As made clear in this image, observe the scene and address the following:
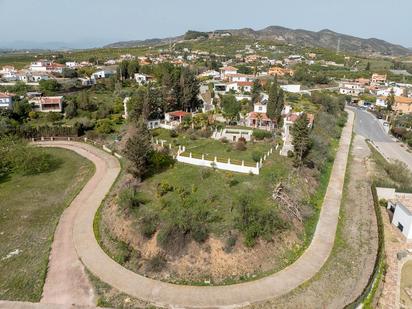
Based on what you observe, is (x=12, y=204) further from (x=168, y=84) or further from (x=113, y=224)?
(x=168, y=84)

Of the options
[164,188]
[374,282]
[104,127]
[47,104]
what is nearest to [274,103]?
[164,188]

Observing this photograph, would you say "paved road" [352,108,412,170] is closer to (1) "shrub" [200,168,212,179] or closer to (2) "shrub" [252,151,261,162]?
(2) "shrub" [252,151,261,162]

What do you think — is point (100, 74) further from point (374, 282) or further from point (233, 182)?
point (374, 282)

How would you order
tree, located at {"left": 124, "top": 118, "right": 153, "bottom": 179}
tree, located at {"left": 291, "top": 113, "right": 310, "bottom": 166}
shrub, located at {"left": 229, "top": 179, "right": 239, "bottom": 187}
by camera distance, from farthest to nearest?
tree, located at {"left": 291, "top": 113, "right": 310, "bottom": 166} < tree, located at {"left": 124, "top": 118, "right": 153, "bottom": 179} < shrub, located at {"left": 229, "top": 179, "right": 239, "bottom": 187}

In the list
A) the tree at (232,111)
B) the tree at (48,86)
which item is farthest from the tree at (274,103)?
the tree at (48,86)

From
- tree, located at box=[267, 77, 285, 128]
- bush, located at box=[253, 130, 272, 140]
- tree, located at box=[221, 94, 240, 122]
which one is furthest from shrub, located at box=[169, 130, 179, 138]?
tree, located at box=[267, 77, 285, 128]

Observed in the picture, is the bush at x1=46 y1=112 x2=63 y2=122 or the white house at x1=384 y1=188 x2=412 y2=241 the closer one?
the white house at x1=384 y1=188 x2=412 y2=241

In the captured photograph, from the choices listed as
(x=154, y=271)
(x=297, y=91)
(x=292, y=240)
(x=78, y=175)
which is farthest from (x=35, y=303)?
(x=297, y=91)
